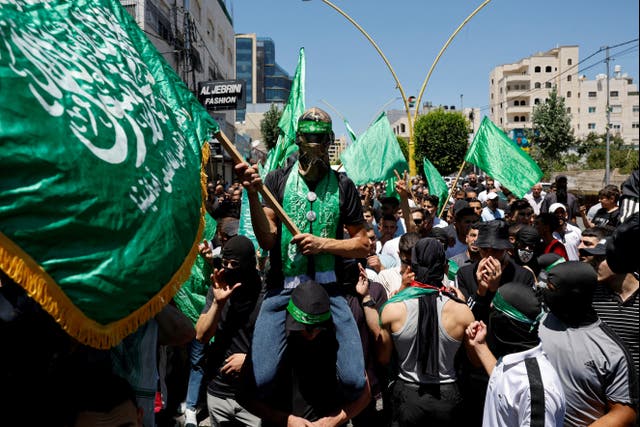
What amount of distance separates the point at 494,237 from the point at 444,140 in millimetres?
60390

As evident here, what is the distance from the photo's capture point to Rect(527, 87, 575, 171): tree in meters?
57.7

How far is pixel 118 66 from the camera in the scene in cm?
241

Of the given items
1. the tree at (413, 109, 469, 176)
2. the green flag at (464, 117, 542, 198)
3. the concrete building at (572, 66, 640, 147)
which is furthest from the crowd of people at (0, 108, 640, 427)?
the concrete building at (572, 66, 640, 147)

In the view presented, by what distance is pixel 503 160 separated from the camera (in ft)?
31.0

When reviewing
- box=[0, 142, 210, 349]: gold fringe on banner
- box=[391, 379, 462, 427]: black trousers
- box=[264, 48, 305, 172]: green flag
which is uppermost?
box=[264, 48, 305, 172]: green flag

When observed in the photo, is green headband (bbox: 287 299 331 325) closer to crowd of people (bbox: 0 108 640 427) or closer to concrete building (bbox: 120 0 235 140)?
crowd of people (bbox: 0 108 640 427)

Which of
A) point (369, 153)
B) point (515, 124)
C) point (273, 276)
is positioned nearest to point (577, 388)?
point (273, 276)

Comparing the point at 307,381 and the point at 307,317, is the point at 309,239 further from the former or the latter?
the point at 307,381

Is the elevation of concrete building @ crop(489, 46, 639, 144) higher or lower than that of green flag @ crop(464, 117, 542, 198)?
higher

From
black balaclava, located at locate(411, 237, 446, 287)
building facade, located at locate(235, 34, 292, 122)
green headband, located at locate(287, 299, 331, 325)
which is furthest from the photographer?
building facade, located at locate(235, 34, 292, 122)

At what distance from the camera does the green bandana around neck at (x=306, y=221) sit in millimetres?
3484

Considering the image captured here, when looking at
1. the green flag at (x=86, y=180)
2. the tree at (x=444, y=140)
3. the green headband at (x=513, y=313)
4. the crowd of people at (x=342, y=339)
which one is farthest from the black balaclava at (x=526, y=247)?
the tree at (x=444, y=140)

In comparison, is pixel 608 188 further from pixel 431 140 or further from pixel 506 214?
pixel 431 140

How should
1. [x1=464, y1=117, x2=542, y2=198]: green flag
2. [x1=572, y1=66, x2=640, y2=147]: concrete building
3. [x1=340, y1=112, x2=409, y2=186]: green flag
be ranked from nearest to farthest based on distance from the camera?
[x1=464, y1=117, x2=542, y2=198]: green flag → [x1=340, y1=112, x2=409, y2=186]: green flag → [x1=572, y1=66, x2=640, y2=147]: concrete building
